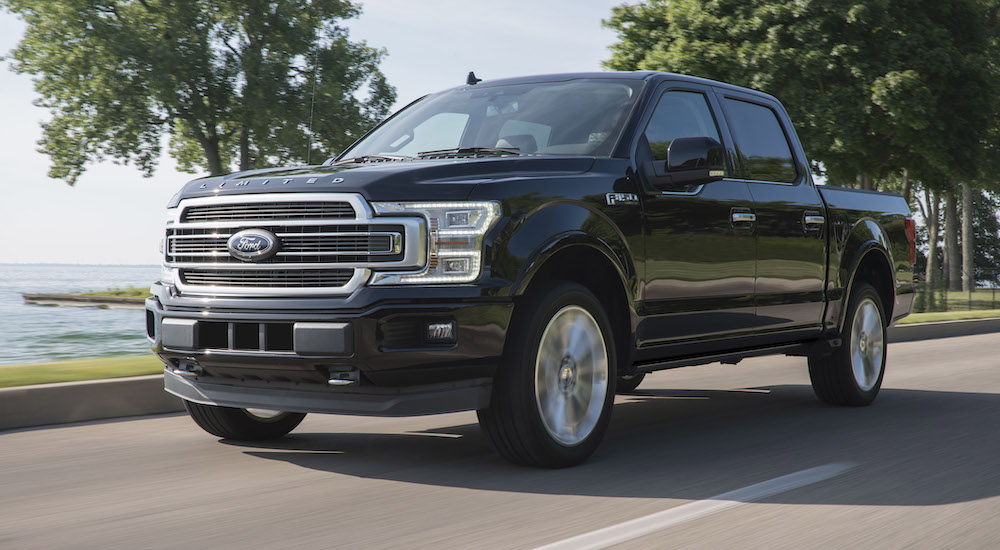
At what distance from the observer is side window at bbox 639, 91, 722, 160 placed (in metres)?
6.20

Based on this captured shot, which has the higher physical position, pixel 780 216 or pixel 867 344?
pixel 780 216

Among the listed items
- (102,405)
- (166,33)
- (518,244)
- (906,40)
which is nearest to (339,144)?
(166,33)

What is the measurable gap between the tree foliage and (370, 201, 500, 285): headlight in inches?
847

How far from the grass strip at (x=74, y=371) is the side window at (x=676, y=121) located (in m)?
4.16

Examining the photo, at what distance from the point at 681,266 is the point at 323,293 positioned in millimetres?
2180

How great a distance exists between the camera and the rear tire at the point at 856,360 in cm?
803

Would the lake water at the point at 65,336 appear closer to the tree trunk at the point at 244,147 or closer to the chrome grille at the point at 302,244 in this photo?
the chrome grille at the point at 302,244

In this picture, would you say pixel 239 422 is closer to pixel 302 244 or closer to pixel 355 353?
pixel 302 244

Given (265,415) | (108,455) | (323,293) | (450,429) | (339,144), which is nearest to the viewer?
(323,293)

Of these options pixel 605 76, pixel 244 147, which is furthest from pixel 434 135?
pixel 244 147

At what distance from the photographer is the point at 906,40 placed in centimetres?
2475

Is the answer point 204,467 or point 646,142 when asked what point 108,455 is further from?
point 646,142

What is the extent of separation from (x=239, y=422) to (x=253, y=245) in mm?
1541

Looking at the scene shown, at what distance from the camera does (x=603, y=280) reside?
5.79 meters
